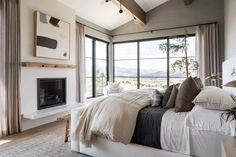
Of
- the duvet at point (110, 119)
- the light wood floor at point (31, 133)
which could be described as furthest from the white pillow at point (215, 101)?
the light wood floor at point (31, 133)

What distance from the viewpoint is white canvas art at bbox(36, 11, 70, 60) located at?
3811mm

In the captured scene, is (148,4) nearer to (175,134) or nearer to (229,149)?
(175,134)

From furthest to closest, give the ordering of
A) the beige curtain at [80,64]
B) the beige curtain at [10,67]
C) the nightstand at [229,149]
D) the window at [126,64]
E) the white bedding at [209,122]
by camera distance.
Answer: the window at [126,64] → the beige curtain at [80,64] → the beige curtain at [10,67] → the white bedding at [209,122] → the nightstand at [229,149]

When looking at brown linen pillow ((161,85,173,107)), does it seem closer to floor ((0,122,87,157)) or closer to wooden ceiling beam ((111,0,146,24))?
floor ((0,122,87,157))

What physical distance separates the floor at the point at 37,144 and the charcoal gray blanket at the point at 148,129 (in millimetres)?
931

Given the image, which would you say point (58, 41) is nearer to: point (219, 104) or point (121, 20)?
point (121, 20)

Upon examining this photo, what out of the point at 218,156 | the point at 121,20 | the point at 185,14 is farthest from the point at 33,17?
the point at 185,14

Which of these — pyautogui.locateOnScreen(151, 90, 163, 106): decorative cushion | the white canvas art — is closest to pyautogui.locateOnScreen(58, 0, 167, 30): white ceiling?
the white canvas art

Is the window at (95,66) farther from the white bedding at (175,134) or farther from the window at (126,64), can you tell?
the white bedding at (175,134)

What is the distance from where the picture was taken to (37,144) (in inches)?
112

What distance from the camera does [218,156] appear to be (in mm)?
1637

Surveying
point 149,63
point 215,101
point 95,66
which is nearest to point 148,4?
point 149,63

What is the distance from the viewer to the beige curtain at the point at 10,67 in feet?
10.5

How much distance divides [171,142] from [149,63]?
4916 mm
